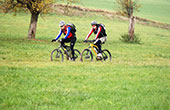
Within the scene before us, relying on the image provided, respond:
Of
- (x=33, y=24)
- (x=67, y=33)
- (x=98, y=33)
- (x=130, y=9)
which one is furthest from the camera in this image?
(x=130, y=9)

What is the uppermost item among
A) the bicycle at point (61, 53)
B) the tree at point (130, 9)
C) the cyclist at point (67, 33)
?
the tree at point (130, 9)

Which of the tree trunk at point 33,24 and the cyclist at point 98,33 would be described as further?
the tree trunk at point 33,24

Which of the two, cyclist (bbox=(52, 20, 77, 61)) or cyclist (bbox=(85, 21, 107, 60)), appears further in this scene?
cyclist (bbox=(85, 21, 107, 60))

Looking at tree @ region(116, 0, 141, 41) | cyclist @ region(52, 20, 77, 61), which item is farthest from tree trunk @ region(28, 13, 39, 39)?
cyclist @ region(52, 20, 77, 61)

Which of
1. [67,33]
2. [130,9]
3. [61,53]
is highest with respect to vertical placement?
[130,9]

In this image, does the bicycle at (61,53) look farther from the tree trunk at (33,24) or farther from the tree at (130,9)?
the tree at (130,9)

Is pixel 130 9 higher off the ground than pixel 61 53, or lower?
higher

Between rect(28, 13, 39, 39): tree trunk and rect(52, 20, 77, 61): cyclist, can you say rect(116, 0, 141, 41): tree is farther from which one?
rect(52, 20, 77, 61): cyclist

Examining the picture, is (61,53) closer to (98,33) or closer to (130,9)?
(98,33)

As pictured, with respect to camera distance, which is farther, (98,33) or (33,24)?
Answer: (33,24)

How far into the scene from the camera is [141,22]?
72.2 metres

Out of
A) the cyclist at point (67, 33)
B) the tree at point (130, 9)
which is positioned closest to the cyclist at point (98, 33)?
the cyclist at point (67, 33)

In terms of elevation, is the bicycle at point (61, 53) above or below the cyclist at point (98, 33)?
below

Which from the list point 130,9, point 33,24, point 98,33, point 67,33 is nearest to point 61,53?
point 67,33
